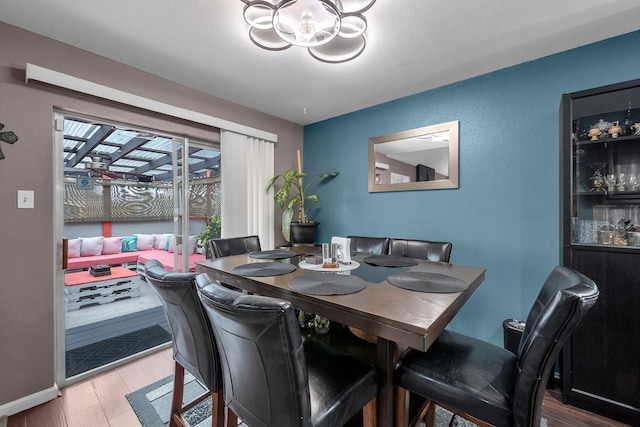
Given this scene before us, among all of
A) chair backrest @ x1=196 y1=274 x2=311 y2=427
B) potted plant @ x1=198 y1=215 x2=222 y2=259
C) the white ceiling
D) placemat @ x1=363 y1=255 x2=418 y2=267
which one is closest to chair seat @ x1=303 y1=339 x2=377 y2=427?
chair backrest @ x1=196 y1=274 x2=311 y2=427

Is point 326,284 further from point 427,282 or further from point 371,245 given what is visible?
point 371,245

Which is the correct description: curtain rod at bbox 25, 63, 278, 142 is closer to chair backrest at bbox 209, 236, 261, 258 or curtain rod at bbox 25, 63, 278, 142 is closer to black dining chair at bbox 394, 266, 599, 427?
chair backrest at bbox 209, 236, 261, 258

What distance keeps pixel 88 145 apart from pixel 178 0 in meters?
2.51

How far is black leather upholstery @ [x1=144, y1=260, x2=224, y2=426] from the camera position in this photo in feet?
3.57

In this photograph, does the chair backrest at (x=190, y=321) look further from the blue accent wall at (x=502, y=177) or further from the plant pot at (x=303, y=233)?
the blue accent wall at (x=502, y=177)

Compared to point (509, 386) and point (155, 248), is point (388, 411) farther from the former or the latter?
point (155, 248)

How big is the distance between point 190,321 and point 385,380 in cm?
85

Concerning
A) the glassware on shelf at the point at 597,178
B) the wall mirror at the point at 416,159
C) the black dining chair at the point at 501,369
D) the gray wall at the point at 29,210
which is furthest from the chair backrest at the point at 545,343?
the gray wall at the point at 29,210

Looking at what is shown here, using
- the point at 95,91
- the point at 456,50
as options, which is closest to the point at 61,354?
the point at 95,91

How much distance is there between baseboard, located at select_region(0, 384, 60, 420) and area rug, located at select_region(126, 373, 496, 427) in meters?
0.52

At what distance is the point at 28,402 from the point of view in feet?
5.74

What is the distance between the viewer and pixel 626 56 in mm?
1802

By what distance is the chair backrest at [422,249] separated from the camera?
79.6 inches

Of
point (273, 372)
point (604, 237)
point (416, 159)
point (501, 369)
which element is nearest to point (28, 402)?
point (273, 372)
